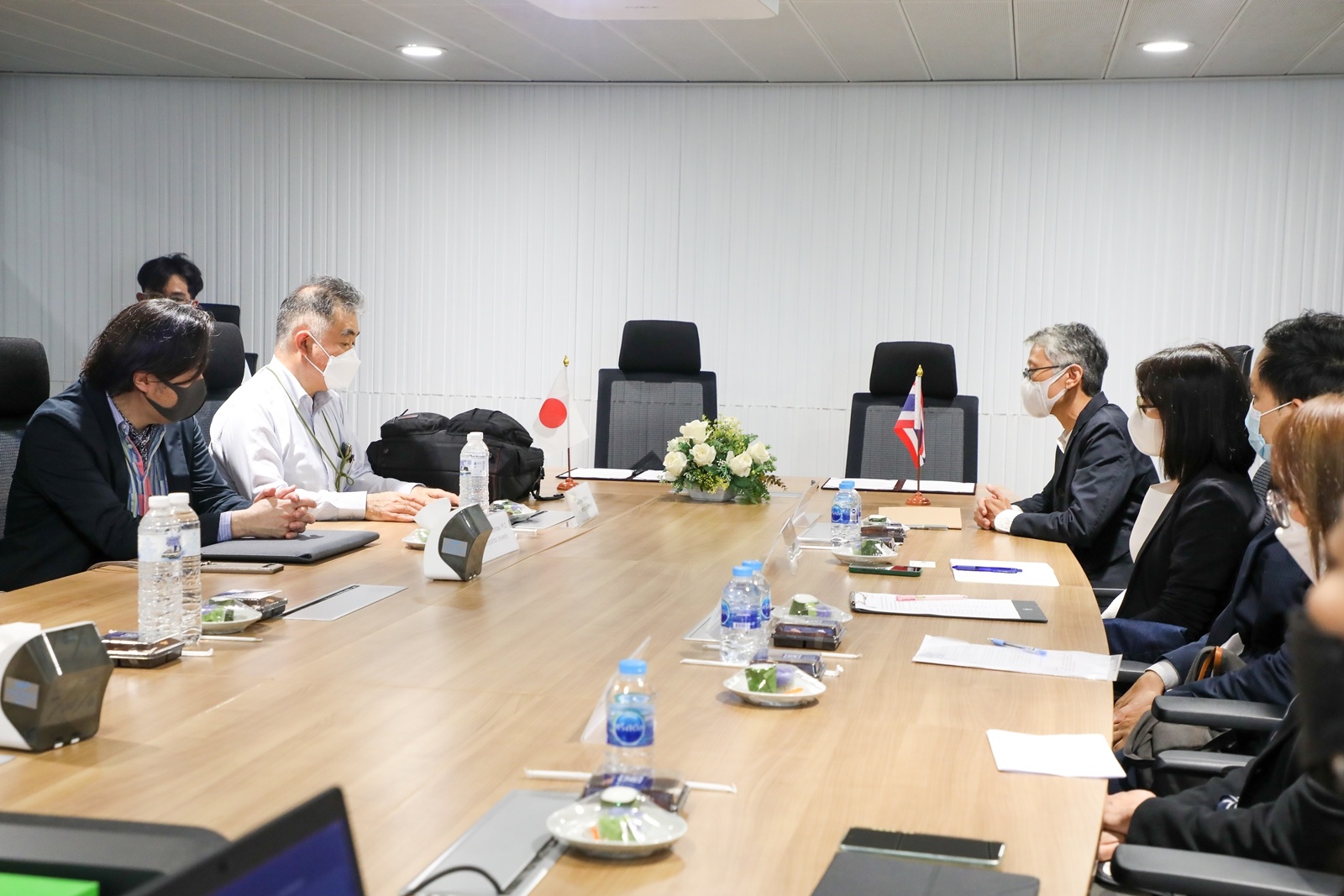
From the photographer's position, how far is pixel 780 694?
1.81 m

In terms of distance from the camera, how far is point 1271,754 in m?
1.73

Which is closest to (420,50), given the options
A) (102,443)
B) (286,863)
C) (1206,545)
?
(102,443)

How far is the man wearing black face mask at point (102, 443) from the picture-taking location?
2.74 m

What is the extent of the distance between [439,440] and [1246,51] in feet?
13.3

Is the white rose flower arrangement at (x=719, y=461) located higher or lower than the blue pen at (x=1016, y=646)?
higher

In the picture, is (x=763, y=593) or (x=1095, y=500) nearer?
(x=763, y=593)

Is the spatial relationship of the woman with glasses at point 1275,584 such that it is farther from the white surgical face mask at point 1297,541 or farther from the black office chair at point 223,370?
the black office chair at point 223,370

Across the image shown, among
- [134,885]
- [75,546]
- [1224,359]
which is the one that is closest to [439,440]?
[75,546]

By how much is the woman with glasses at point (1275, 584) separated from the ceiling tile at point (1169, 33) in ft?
10.2

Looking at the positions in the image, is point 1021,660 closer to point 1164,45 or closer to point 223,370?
point 223,370

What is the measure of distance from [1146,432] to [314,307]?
2.50 m

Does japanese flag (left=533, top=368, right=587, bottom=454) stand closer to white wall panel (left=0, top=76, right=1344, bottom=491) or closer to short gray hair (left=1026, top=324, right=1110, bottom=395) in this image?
short gray hair (left=1026, top=324, right=1110, bottom=395)

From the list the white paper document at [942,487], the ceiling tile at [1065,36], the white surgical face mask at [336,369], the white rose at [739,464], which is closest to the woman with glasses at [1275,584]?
the white rose at [739,464]

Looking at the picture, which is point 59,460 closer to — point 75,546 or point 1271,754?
Result: point 75,546
